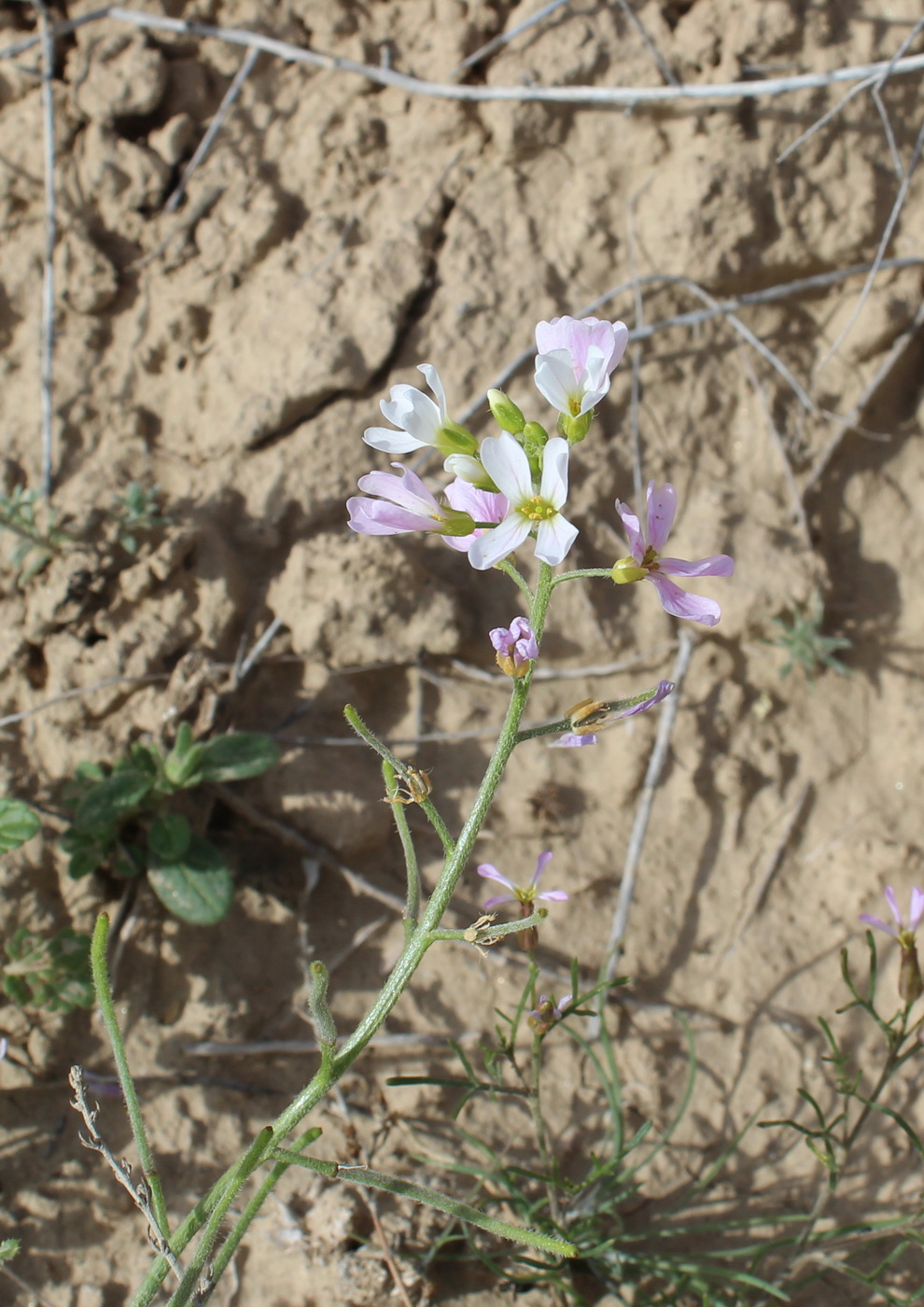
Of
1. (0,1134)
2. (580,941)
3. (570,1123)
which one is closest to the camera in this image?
(0,1134)

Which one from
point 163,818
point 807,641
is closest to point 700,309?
point 807,641

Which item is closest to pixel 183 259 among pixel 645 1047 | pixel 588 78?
pixel 588 78

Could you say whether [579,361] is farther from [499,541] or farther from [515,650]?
[515,650]

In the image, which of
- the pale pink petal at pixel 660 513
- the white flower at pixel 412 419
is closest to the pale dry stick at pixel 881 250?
the pale pink petal at pixel 660 513

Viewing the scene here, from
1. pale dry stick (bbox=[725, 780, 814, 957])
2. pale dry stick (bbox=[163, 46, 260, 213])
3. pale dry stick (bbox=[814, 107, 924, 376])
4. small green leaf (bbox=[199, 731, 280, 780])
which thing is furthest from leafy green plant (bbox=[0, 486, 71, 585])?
pale dry stick (bbox=[814, 107, 924, 376])

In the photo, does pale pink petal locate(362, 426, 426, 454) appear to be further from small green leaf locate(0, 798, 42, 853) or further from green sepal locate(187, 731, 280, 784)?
small green leaf locate(0, 798, 42, 853)

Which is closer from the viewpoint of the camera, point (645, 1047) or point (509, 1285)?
point (509, 1285)

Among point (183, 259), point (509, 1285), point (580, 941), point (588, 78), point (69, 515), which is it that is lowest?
point (509, 1285)

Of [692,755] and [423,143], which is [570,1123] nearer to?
[692,755]

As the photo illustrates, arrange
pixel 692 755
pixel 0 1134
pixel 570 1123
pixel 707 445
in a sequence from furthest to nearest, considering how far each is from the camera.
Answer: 1. pixel 707 445
2. pixel 692 755
3. pixel 570 1123
4. pixel 0 1134
